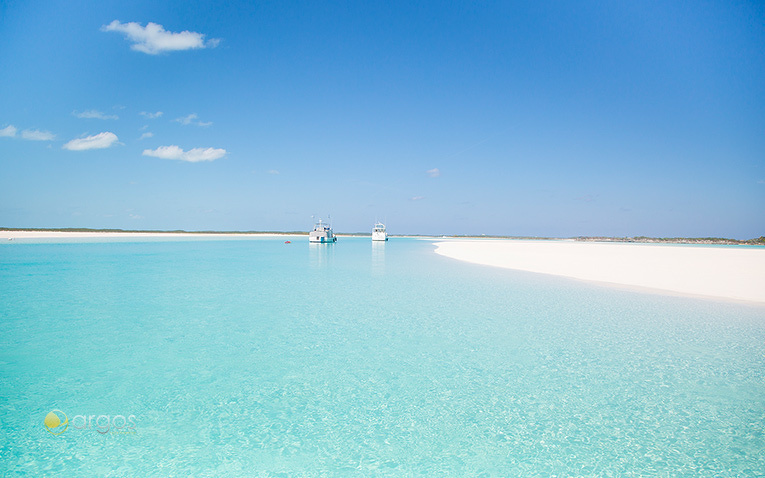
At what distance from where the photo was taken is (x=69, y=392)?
6.16 metres

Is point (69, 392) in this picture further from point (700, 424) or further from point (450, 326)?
point (700, 424)

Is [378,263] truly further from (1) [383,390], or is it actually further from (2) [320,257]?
(1) [383,390]

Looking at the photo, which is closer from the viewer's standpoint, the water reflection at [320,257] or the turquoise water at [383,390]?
the turquoise water at [383,390]

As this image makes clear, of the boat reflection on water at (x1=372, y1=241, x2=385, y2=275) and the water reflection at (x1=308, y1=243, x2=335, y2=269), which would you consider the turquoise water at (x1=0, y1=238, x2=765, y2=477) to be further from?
the water reflection at (x1=308, y1=243, x2=335, y2=269)

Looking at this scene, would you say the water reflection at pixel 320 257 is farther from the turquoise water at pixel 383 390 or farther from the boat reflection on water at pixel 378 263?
the turquoise water at pixel 383 390

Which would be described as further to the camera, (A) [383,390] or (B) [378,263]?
(B) [378,263]

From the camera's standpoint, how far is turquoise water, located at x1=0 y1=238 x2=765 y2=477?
4.52 meters

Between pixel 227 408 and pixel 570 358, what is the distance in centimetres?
648

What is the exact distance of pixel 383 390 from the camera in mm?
6418

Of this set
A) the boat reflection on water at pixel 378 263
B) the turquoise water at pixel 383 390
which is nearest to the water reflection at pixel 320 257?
the boat reflection on water at pixel 378 263

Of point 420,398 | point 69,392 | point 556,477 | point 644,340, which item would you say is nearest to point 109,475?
point 69,392

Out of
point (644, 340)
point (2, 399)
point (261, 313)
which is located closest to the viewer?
point (2, 399)

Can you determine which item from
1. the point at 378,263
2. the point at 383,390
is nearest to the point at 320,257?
the point at 378,263

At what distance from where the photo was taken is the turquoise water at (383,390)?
452cm
